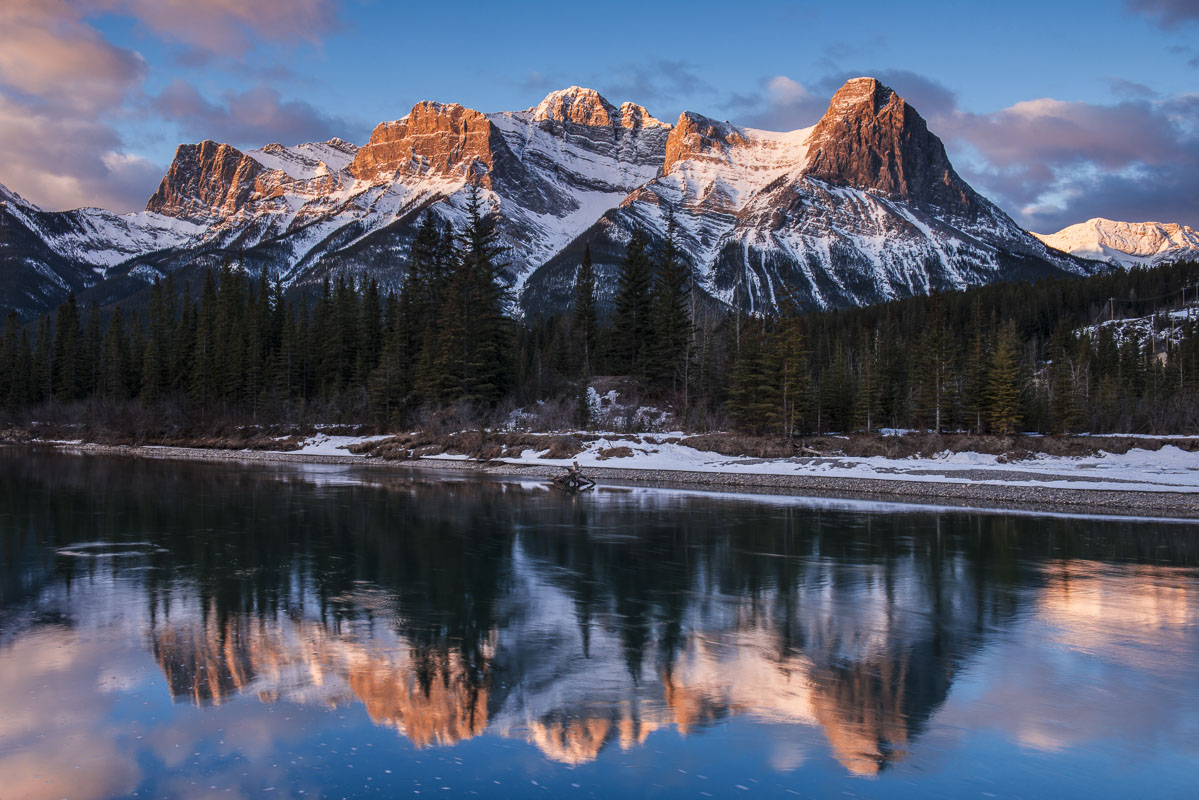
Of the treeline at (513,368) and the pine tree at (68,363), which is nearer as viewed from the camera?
the treeline at (513,368)

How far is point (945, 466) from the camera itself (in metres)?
43.3

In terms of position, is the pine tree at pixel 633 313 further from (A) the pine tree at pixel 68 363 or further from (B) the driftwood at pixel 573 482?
(A) the pine tree at pixel 68 363

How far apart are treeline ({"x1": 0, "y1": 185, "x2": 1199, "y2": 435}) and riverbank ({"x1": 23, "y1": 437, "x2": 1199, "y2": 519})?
9.91 metres

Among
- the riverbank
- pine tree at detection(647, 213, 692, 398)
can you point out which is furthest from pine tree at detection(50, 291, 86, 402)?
pine tree at detection(647, 213, 692, 398)

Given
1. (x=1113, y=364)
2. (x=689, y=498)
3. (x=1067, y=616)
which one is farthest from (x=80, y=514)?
(x=1113, y=364)

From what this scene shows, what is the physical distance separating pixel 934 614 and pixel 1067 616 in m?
2.43

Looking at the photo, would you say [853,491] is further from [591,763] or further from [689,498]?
[591,763]

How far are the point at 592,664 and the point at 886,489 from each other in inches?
1162

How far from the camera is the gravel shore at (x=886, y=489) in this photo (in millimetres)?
31984

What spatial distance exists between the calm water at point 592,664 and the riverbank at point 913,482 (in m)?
8.76

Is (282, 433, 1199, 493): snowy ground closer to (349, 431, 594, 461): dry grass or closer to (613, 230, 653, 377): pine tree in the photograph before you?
(349, 431, 594, 461): dry grass

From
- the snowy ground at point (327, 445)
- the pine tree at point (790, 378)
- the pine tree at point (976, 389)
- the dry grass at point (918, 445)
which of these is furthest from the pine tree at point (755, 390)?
the snowy ground at point (327, 445)

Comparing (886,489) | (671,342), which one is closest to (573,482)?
(886,489)

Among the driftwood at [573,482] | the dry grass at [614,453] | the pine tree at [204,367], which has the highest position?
the pine tree at [204,367]
